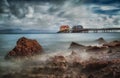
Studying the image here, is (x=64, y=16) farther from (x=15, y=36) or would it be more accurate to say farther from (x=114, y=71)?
(x=114, y=71)

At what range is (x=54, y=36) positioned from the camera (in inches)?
151

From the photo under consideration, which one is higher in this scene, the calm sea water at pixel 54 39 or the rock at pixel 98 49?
the calm sea water at pixel 54 39

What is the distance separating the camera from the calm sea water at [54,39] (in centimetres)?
378

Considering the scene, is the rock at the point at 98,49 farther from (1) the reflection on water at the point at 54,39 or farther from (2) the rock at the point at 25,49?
(2) the rock at the point at 25,49

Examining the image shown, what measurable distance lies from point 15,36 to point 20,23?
0.21m

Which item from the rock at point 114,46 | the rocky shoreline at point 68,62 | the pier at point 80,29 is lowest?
the rocky shoreline at point 68,62

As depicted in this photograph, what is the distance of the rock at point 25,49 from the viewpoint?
3764 mm

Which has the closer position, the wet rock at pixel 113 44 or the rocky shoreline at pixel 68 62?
the rocky shoreline at pixel 68 62

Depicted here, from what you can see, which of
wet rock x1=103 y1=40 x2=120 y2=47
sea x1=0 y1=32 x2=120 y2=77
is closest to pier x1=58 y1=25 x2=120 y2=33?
sea x1=0 y1=32 x2=120 y2=77

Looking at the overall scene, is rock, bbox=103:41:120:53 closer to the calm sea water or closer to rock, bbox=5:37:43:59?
the calm sea water

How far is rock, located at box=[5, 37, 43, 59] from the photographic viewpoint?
3764mm

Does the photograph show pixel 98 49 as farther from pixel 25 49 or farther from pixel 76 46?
pixel 25 49

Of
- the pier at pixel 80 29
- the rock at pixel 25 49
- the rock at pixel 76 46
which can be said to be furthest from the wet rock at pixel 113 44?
the rock at pixel 25 49

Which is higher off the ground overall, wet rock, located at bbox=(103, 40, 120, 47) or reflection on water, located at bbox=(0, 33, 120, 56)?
reflection on water, located at bbox=(0, 33, 120, 56)
